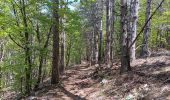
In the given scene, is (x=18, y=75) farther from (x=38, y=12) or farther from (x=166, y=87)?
(x=166, y=87)

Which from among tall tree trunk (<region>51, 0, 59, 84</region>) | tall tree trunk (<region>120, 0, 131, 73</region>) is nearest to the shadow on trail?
tall tree trunk (<region>51, 0, 59, 84</region>)

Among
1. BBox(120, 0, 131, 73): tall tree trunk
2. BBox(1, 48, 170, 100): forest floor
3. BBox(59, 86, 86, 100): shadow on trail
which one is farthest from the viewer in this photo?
BBox(59, 86, 86, 100): shadow on trail

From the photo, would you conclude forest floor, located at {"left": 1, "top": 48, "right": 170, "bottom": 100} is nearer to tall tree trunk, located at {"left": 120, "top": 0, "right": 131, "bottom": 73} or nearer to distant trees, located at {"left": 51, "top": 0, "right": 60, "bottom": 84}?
tall tree trunk, located at {"left": 120, "top": 0, "right": 131, "bottom": 73}

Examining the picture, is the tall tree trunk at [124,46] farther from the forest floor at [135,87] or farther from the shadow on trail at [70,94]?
the shadow on trail at [70,94]

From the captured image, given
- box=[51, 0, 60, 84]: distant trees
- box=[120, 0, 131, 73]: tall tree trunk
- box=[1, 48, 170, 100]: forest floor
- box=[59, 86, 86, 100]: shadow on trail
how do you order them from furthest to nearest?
box=[51, 0, 60, 84]: distant trees < box=[59, 86, 86, 100]: shadow on trail < box=[120, 0, 131, 73]: tall tree trunk < box=[1, 48, 170, 100]: forest floor

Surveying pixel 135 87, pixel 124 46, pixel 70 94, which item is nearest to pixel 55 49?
pixel 70 94

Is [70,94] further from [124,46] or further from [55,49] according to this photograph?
[55,49]

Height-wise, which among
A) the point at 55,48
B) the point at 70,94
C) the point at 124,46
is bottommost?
the point at 70,94

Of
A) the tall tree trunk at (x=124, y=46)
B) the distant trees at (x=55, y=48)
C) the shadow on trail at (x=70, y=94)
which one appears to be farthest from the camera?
the distant trees at (x=55, y=48)

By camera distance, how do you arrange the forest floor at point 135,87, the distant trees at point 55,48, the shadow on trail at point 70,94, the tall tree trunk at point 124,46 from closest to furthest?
the forest floor at point 135,87, the tall tree trunk at point 124,46, the shadow on trail at point 70,94, the distant trees at point 55,48

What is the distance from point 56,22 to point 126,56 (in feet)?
17.8

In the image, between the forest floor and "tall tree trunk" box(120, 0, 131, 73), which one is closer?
the forest floor

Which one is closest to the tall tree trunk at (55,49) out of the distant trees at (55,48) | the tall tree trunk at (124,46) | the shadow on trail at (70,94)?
the distant trees at (55,48)

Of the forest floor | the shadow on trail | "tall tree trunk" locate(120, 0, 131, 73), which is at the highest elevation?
"tall tree trunk" locate(120, 0, 131, 73)
